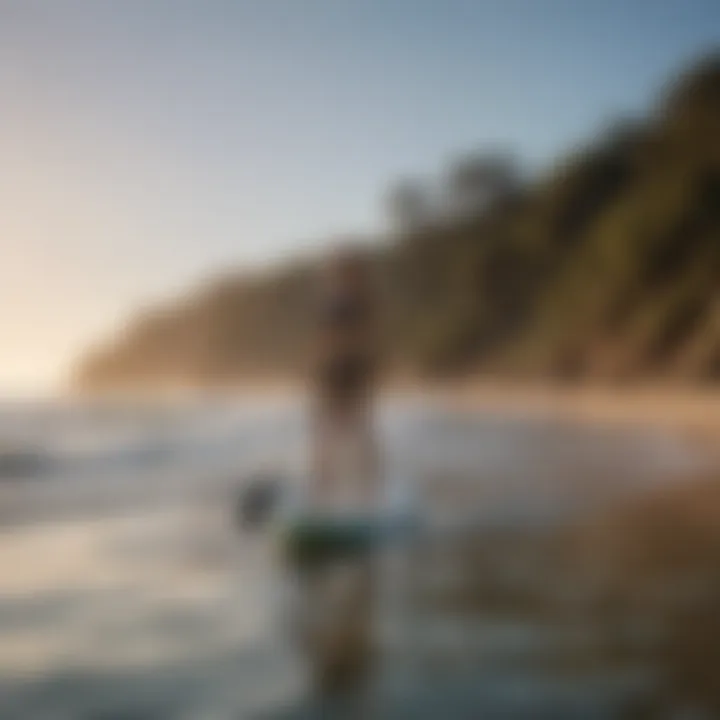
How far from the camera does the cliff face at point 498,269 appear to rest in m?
2.85

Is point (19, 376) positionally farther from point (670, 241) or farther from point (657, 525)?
point (670, 241)

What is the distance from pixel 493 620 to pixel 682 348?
6.03m

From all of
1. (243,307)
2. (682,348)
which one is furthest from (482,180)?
(682,348)

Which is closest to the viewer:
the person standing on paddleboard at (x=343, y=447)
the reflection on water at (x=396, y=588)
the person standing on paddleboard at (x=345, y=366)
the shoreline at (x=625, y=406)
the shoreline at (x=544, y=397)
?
the reflection on water at (x=396, y=588)

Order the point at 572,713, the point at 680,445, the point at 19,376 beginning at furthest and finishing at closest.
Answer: the point at 680,445 → the point at 19,376 → the point at 572,713

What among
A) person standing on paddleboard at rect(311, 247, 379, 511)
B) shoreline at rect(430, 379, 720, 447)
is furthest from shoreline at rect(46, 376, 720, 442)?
person standing on paddleboard at rect(311, 247, 379, 511)

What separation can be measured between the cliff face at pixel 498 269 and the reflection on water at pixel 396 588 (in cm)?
33

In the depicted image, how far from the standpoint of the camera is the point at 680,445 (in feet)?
22.9

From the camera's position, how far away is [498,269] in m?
3.87

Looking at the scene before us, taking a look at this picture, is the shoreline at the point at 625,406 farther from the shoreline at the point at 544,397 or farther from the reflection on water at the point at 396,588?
the reflection on water at the point at 396,588

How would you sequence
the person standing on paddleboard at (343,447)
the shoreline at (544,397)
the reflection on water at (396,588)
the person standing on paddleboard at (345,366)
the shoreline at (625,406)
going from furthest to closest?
the shoreline at (625,406) → the shoreline at (544,397) → the person standing on paddleboard at (345,366) → the person standing on paddleboard at (343,447) → the reflection on water at (396,588)

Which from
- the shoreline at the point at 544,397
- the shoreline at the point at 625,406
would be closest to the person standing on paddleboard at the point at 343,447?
the shoreline at the point at 544,397

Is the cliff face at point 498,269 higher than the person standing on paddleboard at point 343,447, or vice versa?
the cliff face at point 498,269

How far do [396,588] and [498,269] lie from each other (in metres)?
1.43
